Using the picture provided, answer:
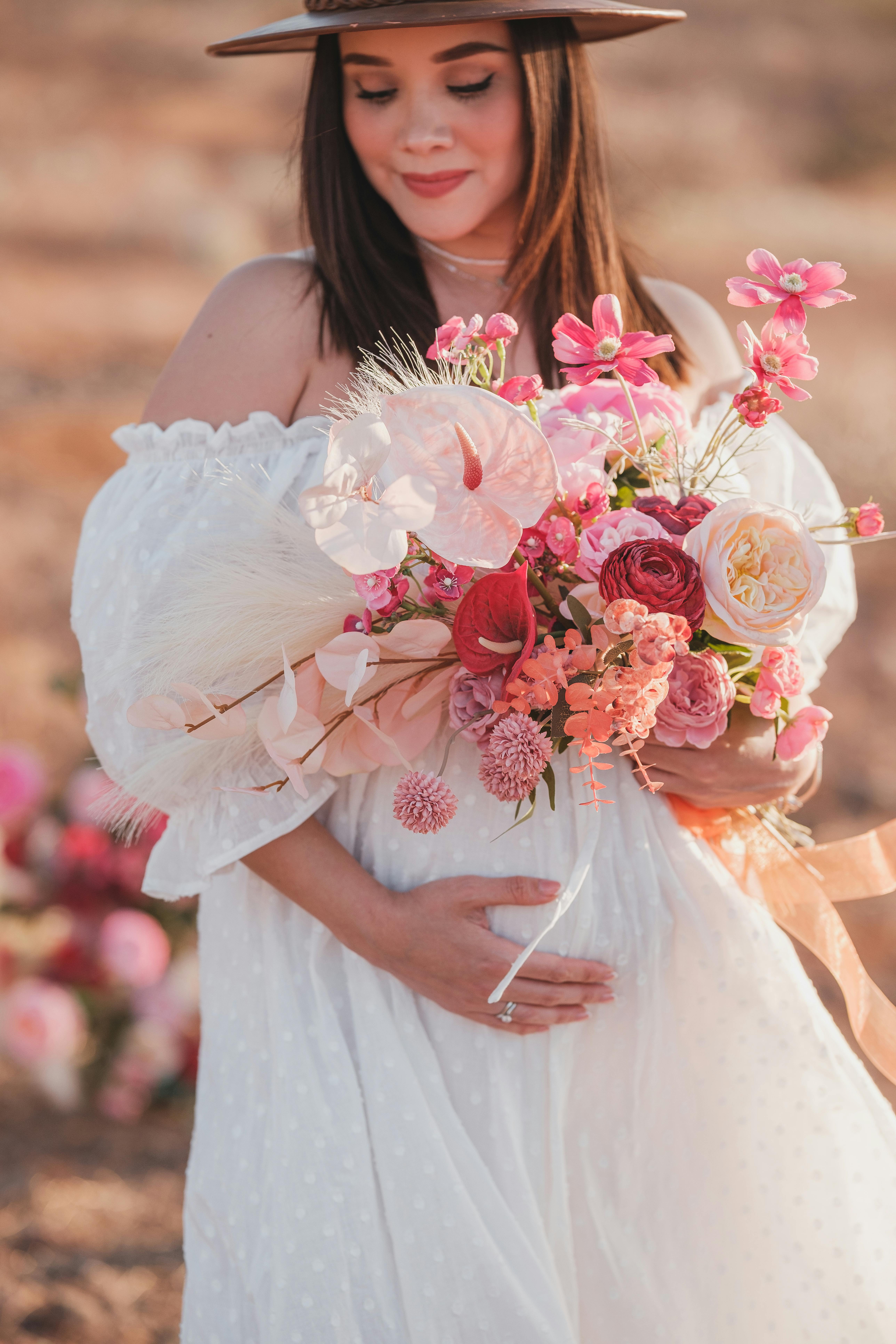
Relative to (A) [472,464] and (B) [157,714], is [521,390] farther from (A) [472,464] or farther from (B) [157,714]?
(B) [157,714]

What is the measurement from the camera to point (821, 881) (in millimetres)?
1445

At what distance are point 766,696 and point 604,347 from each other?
40cm

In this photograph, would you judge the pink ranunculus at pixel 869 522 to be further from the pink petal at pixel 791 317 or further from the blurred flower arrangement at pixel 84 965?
the blurred flower arrangement at pixel 84 965

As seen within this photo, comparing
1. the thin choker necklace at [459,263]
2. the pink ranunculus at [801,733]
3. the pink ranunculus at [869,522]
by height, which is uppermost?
the thin choker necklace at [459,263]

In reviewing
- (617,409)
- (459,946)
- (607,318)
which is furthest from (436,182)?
(459,946)

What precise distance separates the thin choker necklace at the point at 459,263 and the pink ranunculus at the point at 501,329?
2.12ft

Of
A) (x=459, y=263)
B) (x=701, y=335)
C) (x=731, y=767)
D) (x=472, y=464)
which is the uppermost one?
(x=459, y=263)

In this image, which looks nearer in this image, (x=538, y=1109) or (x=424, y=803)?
(x=424, y=803)

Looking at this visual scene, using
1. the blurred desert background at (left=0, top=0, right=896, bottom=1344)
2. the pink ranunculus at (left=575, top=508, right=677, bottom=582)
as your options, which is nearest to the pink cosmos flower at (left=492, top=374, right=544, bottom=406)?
the pink ranunculus at (left=575, top=508, right=677, bottom=582)

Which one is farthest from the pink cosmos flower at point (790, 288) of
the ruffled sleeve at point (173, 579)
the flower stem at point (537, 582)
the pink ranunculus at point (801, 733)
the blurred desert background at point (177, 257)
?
the blurred desert background at point (177, 257)

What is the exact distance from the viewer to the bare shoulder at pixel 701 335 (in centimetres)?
174

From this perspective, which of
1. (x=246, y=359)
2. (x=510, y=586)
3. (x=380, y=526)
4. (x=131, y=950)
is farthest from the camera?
(x=131, y=950)

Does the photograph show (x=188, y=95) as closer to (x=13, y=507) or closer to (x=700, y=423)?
(x=13, y=507)

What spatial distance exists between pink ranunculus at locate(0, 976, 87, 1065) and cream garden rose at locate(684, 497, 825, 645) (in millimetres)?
2251
